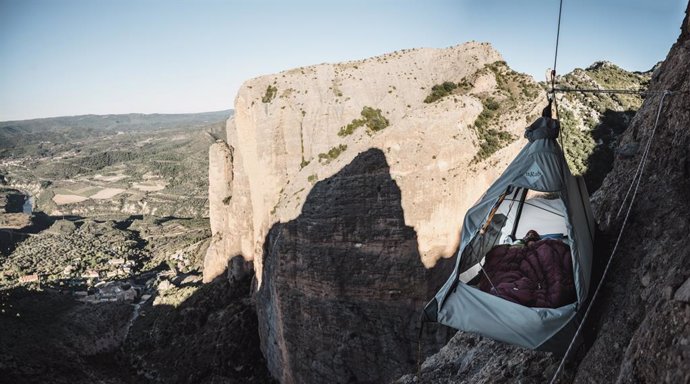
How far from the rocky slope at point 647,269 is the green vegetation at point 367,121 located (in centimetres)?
1968

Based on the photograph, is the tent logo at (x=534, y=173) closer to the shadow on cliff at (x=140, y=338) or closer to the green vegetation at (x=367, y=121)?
the green vegetation at (x=367, y=121)

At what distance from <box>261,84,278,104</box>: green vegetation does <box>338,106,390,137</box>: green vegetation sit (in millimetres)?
7237

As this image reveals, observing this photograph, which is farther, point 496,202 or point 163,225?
point 163,225

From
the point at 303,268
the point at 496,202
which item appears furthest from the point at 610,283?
the point at 303,268

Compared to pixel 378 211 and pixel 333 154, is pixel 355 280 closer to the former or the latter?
pixel 378 211

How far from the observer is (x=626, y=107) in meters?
38.0

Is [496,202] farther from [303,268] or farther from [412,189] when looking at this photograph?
[303,268]

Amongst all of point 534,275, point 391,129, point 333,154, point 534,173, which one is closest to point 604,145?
point 391,129

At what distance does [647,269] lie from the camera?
7.37 m

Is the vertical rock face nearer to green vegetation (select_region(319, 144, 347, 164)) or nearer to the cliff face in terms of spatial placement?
the cliff face

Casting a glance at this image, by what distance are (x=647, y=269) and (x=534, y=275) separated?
2013mm

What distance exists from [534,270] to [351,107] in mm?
25112

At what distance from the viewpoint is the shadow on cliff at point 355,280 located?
23.8 metres

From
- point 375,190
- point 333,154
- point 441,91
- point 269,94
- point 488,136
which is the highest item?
point 269,94
